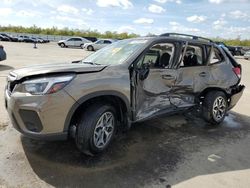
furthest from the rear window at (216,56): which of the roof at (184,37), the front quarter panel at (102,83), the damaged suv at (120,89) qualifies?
the front quarter panel at (102,83)

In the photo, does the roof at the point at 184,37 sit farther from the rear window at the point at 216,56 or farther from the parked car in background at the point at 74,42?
the parked car in background at the point at 74,42

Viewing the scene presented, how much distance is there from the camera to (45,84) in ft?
10.9

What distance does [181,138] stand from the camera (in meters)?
4.87

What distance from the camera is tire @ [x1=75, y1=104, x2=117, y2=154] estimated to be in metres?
3.53

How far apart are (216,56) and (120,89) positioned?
2.85 meters

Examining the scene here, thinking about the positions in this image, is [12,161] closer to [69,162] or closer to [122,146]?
[69,162]

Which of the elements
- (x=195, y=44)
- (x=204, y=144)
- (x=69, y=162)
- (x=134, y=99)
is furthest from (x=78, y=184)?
(x=195, y=44)

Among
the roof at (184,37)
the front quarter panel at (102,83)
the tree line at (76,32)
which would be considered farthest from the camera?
the tree line at (76,32)

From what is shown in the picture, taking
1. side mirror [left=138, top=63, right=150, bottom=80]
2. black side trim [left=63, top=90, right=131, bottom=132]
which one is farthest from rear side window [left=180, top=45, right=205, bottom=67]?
black side trim [left=63, top=90, right=131, bottom=132]

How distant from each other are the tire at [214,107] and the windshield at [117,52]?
189cm

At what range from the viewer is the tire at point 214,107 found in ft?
17.8

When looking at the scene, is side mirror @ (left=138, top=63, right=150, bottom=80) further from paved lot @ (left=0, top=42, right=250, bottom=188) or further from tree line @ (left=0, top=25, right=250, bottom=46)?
tree line @ (left=0, top=25, right=250, bottom=46)

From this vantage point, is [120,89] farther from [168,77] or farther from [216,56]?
[216,56]

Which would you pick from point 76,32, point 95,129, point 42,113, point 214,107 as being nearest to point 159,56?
point 214,107
